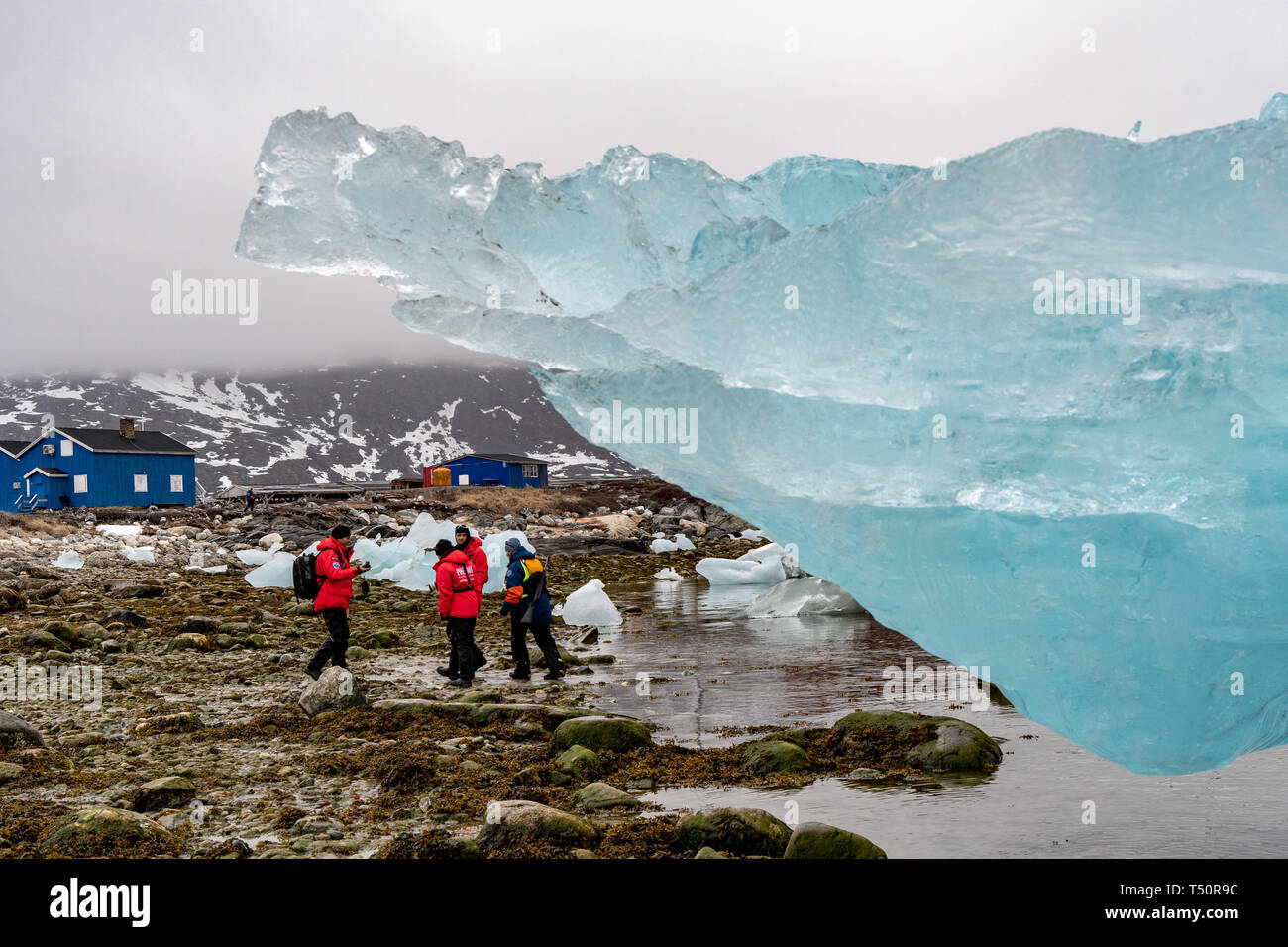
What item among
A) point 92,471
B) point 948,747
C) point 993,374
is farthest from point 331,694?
point 92,471

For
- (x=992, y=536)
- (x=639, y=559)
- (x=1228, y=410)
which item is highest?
(x=1228, y=410)

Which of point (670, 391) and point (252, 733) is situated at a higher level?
point (670, 391)

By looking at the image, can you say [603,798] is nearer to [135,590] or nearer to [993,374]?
[993,374]

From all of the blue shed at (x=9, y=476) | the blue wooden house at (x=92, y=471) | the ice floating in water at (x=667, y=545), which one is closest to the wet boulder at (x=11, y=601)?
the ice floating in water at (x=667, y=545)

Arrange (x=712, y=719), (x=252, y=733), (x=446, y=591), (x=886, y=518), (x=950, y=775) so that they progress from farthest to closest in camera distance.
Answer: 1. (x=446, y=591)
2. (x=712, y=719)
3. (x=252, y=733)
4. (x=950, y=775)
5. (x=886, y=518)

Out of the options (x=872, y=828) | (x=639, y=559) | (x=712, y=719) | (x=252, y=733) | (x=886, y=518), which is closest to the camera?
(x=886, y=518)

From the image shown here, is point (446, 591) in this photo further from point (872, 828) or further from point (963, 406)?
point (963, 406)

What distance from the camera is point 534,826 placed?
5555 mm

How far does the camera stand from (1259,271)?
470 centimetres

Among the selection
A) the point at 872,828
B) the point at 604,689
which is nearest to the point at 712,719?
the point at 604,689

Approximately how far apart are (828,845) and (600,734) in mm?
3077

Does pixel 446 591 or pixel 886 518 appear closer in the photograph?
pixel 886 518

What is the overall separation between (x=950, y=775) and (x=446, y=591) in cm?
528

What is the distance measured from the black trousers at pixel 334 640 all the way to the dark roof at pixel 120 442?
39.4 metres
